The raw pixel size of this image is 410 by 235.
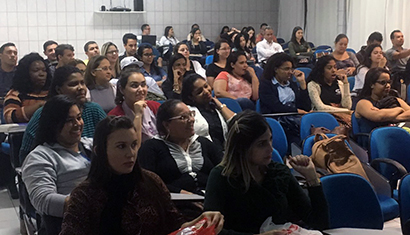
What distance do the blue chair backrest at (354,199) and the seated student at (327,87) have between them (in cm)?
269

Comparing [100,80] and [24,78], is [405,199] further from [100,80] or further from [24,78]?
[24,78]

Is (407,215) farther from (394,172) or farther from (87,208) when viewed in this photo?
(87,208)

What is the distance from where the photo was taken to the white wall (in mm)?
11148

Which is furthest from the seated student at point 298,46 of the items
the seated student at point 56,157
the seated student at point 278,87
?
the seated student at point 56,157

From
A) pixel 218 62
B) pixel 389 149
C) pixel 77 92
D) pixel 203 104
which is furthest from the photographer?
pixel 218 62

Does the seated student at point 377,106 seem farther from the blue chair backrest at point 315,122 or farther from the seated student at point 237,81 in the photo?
the seated student at point 237,81

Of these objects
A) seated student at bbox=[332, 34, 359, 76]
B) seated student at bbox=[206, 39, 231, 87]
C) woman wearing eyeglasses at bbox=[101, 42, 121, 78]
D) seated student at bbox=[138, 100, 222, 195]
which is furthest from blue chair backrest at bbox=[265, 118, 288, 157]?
seated student at bbox=[332, 34, 359, 76]

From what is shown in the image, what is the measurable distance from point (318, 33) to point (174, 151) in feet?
29.9

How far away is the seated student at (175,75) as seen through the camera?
5.59m

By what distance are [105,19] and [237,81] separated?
6531 mm

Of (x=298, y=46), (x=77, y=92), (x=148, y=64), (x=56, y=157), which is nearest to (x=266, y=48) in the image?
(x=298, y=46)

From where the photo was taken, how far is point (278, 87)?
Result: 5.41m

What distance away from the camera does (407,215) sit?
2.80 m

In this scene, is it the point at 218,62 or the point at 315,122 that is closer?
the point at 315,122
